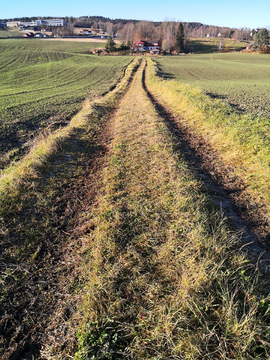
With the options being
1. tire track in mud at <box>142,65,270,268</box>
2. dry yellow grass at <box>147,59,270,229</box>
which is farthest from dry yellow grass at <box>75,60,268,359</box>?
dry yellow grass at <box>147,59,270,229</box>

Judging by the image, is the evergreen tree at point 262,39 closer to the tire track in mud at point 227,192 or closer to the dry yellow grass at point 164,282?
the tire track in mud at point 227,192

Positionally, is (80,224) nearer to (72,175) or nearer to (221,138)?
(72,175)

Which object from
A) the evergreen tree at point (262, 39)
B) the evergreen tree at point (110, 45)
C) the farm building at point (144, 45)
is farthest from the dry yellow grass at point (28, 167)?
the evergreen tree at point (262, 39)

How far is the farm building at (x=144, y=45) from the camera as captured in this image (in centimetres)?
7492

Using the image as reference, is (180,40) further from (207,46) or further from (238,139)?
(238,139)

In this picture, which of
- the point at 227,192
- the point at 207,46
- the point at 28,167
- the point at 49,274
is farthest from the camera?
the point at 207,46

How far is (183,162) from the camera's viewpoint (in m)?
6.16

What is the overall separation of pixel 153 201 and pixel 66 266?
226cm

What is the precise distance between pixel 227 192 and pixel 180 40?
8990cm

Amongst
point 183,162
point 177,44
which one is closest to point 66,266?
point 183,162

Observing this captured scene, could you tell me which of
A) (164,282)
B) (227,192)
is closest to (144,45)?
(227,192)

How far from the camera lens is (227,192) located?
5305 millimetres

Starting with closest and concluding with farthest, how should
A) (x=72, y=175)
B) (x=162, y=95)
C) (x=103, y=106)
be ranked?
1. (x=72, y=175)
2. (x=103, y=106)
3. (x=162, y=95)

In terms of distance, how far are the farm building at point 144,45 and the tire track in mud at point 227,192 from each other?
81.7 metres
